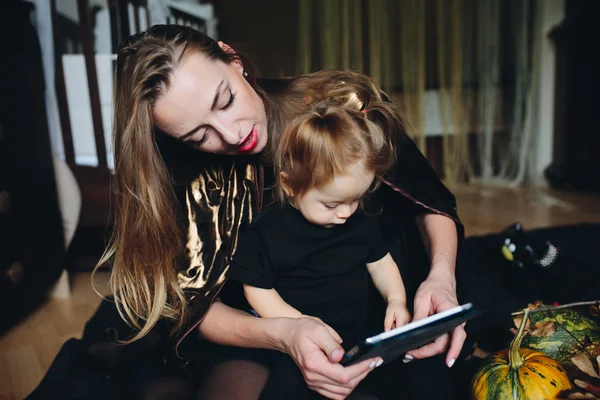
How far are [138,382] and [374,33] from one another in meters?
2.77

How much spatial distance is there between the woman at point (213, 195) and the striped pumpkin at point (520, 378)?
0.10m

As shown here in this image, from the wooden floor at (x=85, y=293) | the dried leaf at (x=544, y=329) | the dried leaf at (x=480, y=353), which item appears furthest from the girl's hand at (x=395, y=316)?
the wooden floor at (x=85, y=293)

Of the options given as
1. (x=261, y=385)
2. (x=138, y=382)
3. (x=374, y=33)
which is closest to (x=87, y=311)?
(x=138, y=382)

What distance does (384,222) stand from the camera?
118cm

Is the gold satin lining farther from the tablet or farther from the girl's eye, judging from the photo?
the tablet

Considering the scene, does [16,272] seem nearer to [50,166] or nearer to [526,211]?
[50,166]

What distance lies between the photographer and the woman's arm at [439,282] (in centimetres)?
92

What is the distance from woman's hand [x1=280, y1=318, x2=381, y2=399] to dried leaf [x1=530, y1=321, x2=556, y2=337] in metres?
0.39

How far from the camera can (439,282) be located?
100cm

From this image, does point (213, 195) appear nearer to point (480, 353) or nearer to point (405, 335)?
point (405, 335)

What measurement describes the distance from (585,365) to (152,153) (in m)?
0.85

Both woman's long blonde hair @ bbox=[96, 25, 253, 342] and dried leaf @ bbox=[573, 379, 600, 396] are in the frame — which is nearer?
dried leaf @ bbox=[573, 379, 600, 396]

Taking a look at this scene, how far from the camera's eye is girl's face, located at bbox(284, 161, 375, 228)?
92 centimetres

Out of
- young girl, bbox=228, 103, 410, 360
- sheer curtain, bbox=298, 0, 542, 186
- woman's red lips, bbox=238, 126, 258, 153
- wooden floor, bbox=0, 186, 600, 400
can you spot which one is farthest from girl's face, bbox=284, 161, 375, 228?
sheer curtain, bbox=298, 0, 542, 186
